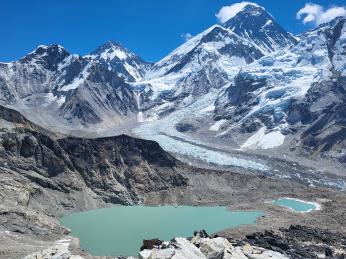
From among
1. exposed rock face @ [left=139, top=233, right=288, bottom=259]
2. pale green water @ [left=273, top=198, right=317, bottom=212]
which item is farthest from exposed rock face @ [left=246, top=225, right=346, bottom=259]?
pale green water @ [left=273, top=198, right=317, bottom=212]

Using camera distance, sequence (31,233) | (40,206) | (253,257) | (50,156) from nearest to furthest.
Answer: (253,257) → (31,233) → (40,206) → (50,156)

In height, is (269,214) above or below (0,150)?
below

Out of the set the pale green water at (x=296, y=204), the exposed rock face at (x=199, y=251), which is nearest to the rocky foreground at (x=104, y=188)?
the pale green water at (x=296, y=204)

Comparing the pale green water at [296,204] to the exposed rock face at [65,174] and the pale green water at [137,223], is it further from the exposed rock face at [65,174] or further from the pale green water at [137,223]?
the exposed rock face at [65,174]

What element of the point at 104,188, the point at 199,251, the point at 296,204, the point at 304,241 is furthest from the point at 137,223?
the point at 199,251

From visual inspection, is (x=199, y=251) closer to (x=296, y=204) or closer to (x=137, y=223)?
(x=137, y=223)

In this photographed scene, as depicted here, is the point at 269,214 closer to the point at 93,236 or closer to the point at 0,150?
the point at 93,236

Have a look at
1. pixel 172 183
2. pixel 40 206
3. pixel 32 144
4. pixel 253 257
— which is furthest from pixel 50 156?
pixel 253 257
